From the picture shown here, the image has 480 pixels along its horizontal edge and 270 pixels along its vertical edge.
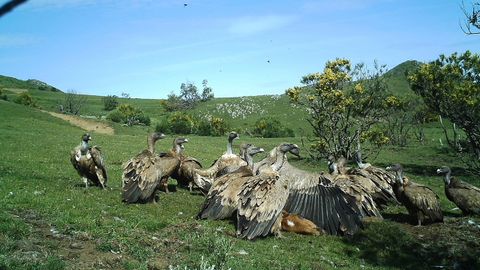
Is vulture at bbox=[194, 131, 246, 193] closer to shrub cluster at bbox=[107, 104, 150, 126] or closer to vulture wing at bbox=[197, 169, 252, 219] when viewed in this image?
vulture wing at bbox=[197, 169, 252, 219]

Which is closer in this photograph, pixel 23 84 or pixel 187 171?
pixel 187 171

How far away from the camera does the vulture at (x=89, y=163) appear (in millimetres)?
14227

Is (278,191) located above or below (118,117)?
below

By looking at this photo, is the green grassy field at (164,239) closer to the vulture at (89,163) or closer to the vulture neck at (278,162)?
the vulture at (89,163)

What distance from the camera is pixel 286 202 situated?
1242cm

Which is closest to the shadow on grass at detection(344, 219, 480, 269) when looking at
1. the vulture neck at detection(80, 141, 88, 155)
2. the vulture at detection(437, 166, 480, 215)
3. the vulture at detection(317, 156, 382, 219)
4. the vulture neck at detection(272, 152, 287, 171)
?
the vulture at detection(317, 156, 382, 219)

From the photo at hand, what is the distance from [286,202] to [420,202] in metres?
3.46

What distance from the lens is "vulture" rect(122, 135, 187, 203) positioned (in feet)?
41.3

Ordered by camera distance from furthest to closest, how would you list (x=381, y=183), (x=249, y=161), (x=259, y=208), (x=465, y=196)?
(x=381, y=183)
(x=249, y=161)
(x=465, y=196)
(x=259, y=208)

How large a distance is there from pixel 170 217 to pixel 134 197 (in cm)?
144

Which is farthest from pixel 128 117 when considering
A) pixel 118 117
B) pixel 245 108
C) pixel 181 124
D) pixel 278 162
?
pixel 278 162

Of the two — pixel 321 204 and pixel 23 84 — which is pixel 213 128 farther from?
pixel 23 84

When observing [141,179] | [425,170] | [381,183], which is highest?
[141,179]

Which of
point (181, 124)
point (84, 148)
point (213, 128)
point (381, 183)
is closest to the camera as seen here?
point (84, 148)
